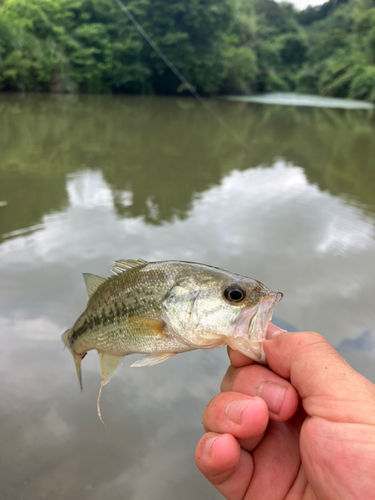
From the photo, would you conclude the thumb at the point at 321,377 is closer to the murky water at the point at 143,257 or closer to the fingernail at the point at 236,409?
the fingernail at the point at 236,409

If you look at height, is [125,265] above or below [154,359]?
above

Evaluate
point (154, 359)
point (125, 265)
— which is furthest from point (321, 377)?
point (125, 265)

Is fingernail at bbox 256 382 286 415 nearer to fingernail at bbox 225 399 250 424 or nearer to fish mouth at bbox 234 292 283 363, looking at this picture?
fingernail at bbox 225 399 250 424

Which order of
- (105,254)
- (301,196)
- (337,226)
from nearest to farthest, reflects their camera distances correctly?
(105,254), (337,226), (301,196)

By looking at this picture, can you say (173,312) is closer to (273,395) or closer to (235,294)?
(235,294)

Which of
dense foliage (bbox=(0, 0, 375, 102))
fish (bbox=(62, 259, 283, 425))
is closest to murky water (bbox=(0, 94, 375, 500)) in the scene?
fish (bbox=(62, 259, 283, 425))

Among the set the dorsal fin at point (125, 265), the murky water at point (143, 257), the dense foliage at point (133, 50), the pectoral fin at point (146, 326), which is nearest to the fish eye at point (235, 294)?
the pectoral fin at point (146, 326)

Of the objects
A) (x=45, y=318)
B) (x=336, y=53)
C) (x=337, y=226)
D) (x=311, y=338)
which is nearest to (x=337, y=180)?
(x=337, y=226)

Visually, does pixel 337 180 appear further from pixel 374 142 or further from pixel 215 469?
pixel 215 469
